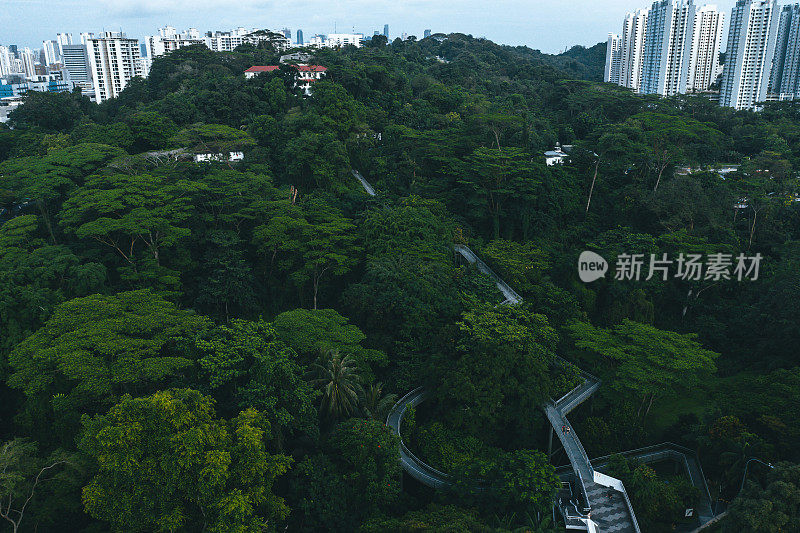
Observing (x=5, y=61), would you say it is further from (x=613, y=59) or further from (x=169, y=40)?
(x=613, y=59)

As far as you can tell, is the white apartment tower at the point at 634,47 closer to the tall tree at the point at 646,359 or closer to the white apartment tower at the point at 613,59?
the white apartment tower at the point at 613,59

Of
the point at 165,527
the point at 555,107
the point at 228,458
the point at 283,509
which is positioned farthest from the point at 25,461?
the point at 555,107

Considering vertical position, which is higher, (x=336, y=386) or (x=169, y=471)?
(x=169, y=471)

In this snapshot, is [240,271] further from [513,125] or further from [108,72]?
[108,72]

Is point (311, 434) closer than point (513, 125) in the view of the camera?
Yes

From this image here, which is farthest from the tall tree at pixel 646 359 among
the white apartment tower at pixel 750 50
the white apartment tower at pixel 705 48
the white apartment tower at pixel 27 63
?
the white apartment tower at pixel 27 63

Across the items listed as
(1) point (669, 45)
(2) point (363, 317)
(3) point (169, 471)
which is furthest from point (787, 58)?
(3) point (169, 471)
